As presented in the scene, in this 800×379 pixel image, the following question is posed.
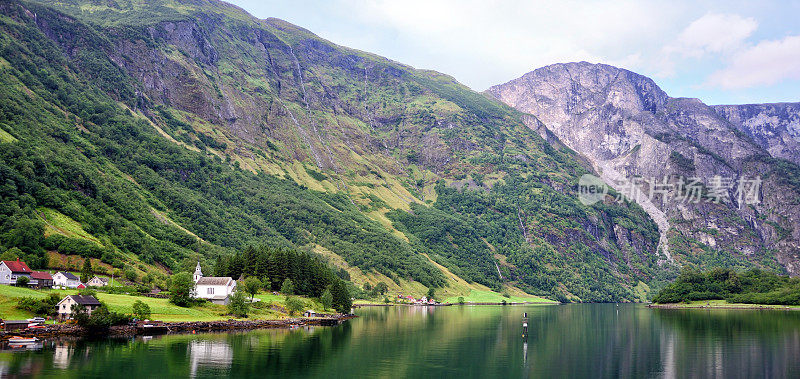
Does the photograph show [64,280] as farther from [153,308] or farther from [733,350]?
[733,350]

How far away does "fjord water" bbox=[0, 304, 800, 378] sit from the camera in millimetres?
56594

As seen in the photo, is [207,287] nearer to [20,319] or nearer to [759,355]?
[20,319]

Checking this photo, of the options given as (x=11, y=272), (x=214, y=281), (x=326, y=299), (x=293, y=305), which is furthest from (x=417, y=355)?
(x=11, y=272)

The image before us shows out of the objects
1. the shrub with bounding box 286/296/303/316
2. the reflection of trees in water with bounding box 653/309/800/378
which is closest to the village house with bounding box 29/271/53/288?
the shrub with bounding box 286/296/303/316

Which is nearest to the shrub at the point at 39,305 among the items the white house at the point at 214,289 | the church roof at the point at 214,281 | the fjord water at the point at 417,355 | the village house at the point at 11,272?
the fjord water at the point at 417,355

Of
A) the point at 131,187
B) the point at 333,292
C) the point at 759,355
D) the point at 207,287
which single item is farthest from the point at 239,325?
the point at 131,187

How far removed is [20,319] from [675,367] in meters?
85.6

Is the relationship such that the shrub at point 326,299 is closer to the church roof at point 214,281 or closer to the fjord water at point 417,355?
the church roof at point 214,281

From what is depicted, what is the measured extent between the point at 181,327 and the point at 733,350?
86.1m

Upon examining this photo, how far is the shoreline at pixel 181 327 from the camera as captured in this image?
72969 millimetres

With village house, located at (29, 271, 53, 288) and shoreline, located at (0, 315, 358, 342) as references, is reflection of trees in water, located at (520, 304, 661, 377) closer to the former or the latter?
shoreline, located at (0, 315, 358, 342)

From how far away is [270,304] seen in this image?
402ft

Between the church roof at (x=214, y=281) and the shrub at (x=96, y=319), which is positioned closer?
the shrub at (x=96, y=319)

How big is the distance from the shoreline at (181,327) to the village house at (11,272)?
87.6 ft
